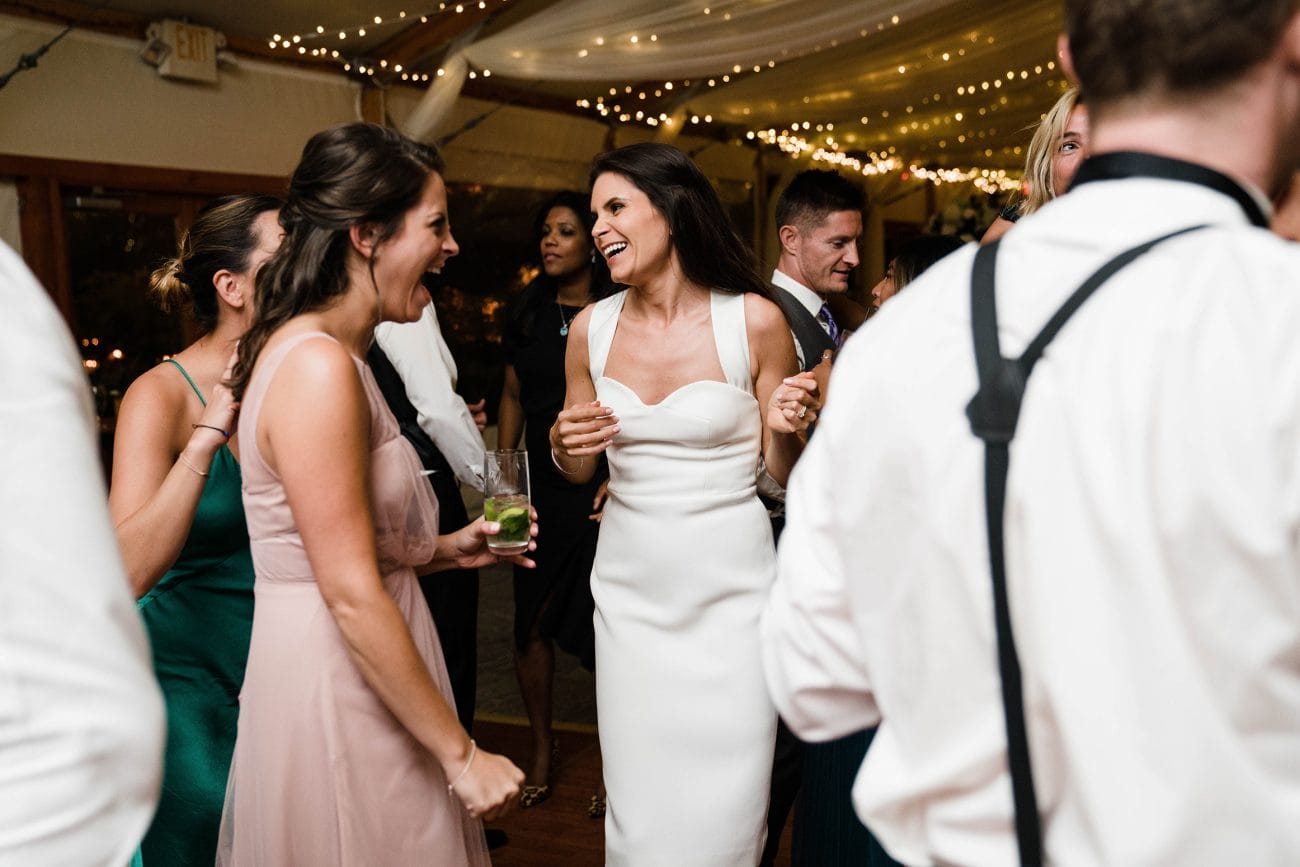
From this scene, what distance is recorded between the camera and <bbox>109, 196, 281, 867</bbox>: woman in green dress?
6.73 feet

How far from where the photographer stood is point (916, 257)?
3.31 metres

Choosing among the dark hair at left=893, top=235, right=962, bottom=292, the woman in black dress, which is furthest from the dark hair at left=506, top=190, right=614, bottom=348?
the dark hair at left=893, top=235, right=962, bottom=292

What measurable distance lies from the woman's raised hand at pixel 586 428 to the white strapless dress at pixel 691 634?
15cm

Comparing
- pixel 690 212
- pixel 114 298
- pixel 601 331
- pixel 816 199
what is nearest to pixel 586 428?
pixel 601 331

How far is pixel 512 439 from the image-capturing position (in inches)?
169

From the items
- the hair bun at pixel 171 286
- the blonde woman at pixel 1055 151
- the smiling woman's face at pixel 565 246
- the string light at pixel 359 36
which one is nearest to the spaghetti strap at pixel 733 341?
the blonde woman at pixel 1055 151

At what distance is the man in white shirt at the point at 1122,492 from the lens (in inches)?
29.3

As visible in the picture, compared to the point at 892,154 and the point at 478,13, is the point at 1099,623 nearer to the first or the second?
the point at 478,13

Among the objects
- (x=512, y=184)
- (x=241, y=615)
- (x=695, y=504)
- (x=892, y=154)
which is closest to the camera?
(x=241, y=615)

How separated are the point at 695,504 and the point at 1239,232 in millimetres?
1744

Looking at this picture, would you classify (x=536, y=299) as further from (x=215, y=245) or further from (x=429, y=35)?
(x=429, y=35)

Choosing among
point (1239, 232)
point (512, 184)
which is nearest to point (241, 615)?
point (1239, 232)

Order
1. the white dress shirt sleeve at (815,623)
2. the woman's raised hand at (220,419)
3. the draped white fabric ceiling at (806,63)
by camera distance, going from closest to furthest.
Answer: the white dress shirt sleeve at (815,623)
the woman's raised hand at (220,419)
the draped white fabric ceiling at (806,63)

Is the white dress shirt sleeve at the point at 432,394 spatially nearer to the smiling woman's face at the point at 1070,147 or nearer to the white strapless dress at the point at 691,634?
the white strapless dress at the point at 691,634
